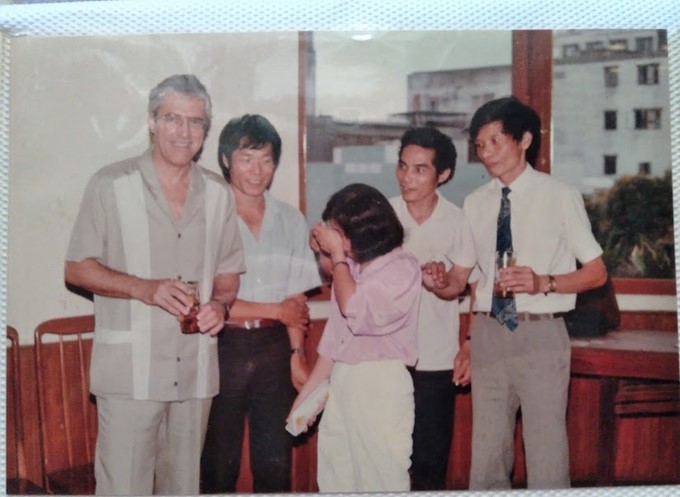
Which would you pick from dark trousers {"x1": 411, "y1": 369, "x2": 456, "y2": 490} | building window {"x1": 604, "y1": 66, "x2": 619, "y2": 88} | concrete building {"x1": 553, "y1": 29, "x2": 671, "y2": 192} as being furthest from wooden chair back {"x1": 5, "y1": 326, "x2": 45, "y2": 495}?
building window {"x1": 604, "y1": 66, "x2": 619, "y2": 88}

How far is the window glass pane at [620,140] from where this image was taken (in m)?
1.12

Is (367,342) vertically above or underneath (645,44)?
underneath

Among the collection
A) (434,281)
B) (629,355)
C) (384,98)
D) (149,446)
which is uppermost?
(384,98)

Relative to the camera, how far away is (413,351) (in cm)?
113

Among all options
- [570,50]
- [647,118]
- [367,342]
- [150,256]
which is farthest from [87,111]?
[647,118]

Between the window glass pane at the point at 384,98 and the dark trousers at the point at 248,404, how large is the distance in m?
0.23

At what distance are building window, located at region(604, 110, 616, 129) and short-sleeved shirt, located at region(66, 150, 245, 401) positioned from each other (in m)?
0.63

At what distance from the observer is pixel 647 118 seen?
3.73 ft

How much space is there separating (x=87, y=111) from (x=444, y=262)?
2.07 feet

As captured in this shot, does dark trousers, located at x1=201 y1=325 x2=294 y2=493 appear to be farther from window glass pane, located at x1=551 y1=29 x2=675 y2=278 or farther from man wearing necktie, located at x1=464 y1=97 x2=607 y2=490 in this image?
window glass pane, located at x1=551 y1=29 x2=675 y2=278

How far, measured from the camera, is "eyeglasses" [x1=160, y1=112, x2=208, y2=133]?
3.66 feet

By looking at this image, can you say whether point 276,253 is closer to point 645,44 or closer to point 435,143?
point 435,143

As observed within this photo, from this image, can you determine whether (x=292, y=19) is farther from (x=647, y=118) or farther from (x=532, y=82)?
(x=647, y=118)

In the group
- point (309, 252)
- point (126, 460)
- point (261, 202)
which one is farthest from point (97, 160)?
point (126, 460)
